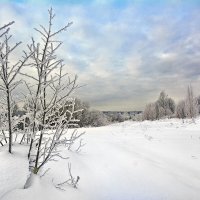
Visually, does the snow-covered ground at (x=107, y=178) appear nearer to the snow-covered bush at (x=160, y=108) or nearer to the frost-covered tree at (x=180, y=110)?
the frost-covered tree at (x=180, y=110)

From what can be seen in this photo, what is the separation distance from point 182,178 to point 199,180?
37cm

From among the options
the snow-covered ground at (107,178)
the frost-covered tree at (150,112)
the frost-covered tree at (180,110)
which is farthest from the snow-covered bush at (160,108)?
the snow-covered ground at (107,178)

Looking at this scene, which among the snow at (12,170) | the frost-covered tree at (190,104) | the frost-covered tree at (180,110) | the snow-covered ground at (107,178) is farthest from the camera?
the frost-covered tree at (180,110)

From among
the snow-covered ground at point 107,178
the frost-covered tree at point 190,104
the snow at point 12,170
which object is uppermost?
the frost-covered tree at point 190,104

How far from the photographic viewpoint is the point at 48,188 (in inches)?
106

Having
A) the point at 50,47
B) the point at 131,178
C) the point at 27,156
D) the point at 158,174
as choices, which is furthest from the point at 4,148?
the point at 158,174

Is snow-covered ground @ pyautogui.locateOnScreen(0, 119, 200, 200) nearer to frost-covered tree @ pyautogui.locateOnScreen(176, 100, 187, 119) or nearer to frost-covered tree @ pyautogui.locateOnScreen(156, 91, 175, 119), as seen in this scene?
frost-covered tree @ pyautogui.locateOnScreen(176, 100, 187, 119)

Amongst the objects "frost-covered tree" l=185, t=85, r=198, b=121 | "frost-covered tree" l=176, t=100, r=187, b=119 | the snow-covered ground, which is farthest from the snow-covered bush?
the snow-covered ground

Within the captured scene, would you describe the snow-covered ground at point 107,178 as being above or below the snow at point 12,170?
below

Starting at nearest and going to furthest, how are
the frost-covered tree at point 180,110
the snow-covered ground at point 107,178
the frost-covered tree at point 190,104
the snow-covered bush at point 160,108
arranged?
the snow-covered ground at point 107,178, the frost-covered tree at point 190,104, the frost-covered tree at point 180,110, the snow-covered bush at point 160,108

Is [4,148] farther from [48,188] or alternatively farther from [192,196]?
[192,196]

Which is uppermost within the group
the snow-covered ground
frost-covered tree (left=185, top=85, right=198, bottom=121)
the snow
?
frost-covered tree (left=185, top=85, right=198, bottom=121)

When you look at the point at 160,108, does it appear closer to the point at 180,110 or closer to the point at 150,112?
the point at 150,112

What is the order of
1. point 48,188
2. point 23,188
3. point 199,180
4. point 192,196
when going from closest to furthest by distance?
point 23,188, point 48,188, point 192,196, point 199,180
